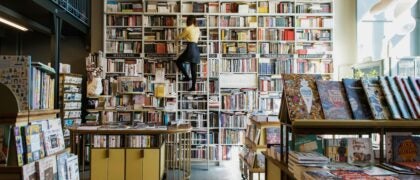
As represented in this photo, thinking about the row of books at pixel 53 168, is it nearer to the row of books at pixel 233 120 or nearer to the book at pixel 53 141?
the book at pixel 53 141

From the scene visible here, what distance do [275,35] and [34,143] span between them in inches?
221

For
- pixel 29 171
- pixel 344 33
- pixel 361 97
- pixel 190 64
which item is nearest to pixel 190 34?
pixel 190 64

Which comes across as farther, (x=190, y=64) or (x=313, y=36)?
(x=313, y=36)

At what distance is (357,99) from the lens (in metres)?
2.36

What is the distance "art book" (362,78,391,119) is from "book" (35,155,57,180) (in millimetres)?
2106

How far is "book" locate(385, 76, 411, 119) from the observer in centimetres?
228

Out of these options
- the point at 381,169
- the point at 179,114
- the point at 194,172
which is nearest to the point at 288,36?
the point at 179,114

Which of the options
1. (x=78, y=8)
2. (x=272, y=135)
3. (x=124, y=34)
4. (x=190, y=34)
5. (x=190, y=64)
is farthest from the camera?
(x=124, y=34)

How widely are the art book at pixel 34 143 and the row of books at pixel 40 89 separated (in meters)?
0.17

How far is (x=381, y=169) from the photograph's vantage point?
2.18 meters

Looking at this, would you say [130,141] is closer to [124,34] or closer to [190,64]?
[190,64]

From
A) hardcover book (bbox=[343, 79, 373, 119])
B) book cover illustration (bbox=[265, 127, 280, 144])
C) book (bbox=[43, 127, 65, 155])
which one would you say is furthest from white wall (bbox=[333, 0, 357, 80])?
book (bbox=[43, 127, 65, 155])

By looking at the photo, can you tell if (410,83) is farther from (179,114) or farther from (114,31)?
(114,31)

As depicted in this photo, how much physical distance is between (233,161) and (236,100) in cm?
119
